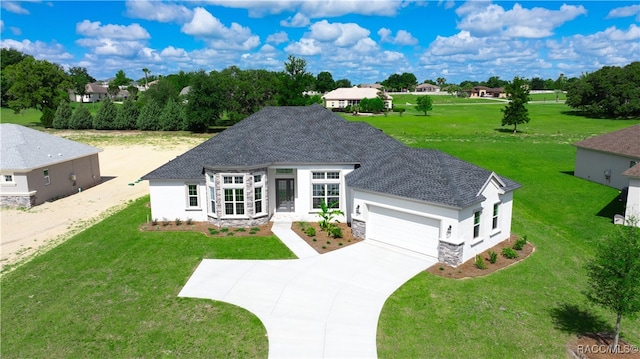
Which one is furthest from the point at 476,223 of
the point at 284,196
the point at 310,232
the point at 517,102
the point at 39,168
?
the point at 517,102

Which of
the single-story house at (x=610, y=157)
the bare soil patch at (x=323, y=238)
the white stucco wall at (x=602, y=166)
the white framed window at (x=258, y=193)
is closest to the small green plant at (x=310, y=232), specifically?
the bare soil patch at (x=323, y=238)

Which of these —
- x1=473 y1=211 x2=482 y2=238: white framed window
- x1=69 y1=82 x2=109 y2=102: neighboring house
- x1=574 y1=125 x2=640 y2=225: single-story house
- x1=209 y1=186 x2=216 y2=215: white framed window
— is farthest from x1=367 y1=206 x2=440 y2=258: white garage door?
x1=69 y1=82 x2=109 y2=102: neighboring house

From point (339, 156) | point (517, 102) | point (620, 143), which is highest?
point (517, 102)

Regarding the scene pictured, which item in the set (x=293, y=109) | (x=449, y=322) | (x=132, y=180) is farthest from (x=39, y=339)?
(x=132, y=180)

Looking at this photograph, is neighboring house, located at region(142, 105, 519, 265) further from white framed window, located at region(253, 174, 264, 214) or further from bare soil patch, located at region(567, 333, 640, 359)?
bare soil patch, located at region(567, 333, 640, 359)

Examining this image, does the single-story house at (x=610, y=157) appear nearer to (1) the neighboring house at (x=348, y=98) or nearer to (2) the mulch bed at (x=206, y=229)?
(2) the mulch bed at (x=206, y=229)

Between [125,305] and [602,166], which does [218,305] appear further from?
[602,166]
